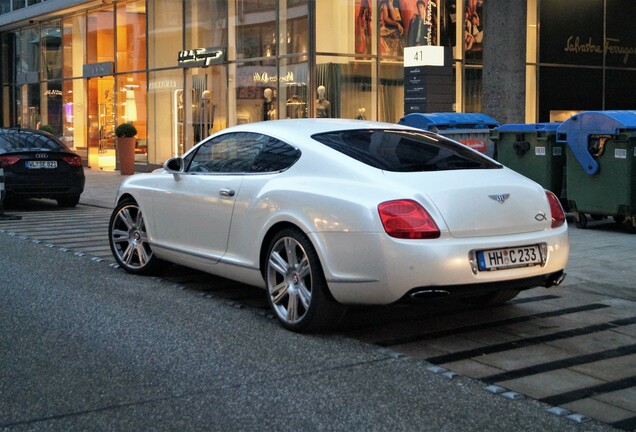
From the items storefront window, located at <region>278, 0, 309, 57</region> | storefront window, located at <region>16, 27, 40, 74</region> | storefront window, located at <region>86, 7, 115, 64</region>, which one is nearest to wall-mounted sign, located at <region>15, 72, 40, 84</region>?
storefront window, located at <region>16, 27, 40, 74</region>

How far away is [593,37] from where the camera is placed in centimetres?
2512

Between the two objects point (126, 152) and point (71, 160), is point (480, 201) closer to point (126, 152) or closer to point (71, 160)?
point (71, 160)

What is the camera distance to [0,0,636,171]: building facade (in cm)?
2108

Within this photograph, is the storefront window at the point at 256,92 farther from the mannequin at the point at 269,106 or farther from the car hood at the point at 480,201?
the car hood at the point at 480,201

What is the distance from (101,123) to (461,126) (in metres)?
18.2

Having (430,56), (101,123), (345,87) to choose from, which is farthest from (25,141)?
(101,123)

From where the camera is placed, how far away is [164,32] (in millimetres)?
26078

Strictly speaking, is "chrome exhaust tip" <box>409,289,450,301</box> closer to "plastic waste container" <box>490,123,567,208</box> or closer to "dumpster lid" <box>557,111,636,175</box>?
"dumpster lid" <box>557,111,636,175</box>

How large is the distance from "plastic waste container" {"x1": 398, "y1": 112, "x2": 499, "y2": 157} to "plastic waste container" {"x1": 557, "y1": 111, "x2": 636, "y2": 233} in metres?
1.87

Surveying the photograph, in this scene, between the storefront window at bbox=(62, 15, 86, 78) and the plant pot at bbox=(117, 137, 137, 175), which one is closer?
the plant pot at bbox=(117, 137, 137, 175)

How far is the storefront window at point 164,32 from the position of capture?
2552cm

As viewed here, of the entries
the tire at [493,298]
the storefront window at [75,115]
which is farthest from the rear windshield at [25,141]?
the storefront window at [75,115]

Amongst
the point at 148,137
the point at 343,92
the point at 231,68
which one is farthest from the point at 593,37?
the point at 148,137

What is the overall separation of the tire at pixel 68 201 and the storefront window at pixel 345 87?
251 inches
